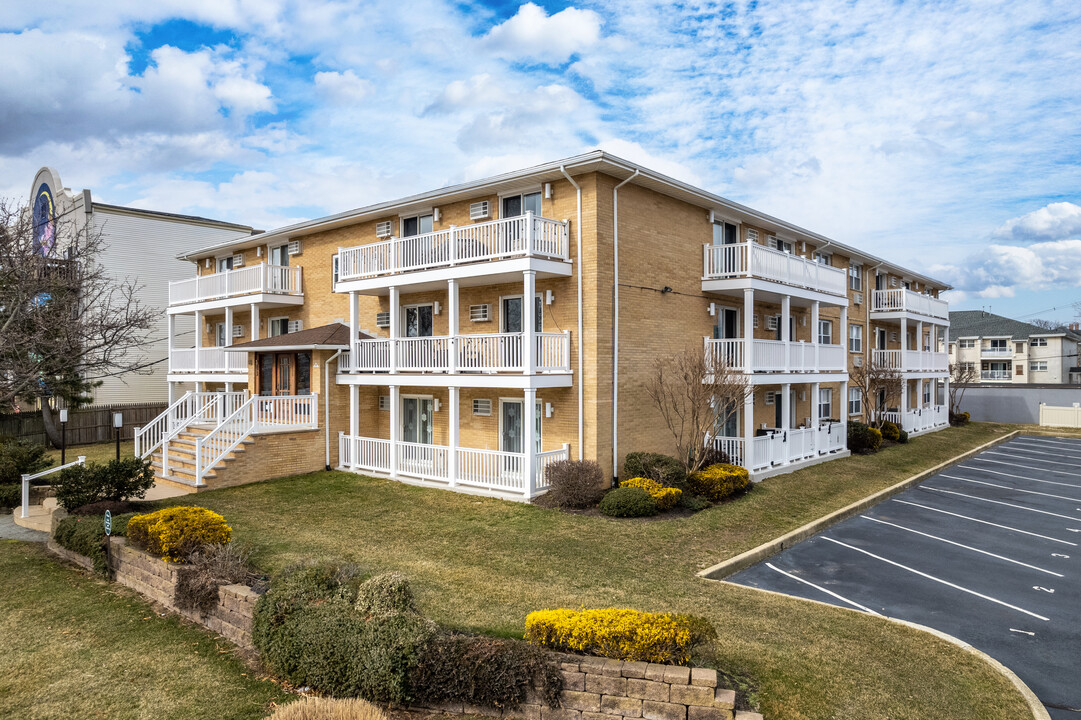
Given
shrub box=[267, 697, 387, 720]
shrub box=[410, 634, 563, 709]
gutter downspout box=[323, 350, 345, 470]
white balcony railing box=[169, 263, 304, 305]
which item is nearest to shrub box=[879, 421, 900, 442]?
gutter downspout box=[323, 350, 345, 470]

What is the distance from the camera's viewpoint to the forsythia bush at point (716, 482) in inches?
624

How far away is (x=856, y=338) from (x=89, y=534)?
2890 cm

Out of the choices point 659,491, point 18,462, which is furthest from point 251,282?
point 659,491

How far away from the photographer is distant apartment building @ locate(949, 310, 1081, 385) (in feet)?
199

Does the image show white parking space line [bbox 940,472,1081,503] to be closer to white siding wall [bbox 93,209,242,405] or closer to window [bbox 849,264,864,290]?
window [bbox 849,264,864,290]

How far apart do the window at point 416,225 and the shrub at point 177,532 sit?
1183 cm

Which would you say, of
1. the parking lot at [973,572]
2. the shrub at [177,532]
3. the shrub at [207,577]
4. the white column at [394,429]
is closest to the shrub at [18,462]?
the shrub at [177,532]

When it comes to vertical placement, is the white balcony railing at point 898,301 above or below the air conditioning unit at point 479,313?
above

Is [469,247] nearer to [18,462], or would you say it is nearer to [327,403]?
[327,403]

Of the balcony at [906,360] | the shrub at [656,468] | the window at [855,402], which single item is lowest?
the shrub at [656,468]

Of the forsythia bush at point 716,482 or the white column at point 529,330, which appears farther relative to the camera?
the forsythia bush at point 716,482

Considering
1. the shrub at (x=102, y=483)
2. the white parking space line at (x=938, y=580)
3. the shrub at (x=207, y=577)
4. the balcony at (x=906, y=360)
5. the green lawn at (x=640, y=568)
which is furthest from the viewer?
the balcony at (x=906, y=360)

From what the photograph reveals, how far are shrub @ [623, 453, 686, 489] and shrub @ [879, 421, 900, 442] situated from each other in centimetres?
1539

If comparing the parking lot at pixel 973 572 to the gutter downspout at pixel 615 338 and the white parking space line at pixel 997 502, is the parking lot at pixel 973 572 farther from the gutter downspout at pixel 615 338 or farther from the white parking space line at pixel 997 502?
the gutter downspout at pixel 615 338
